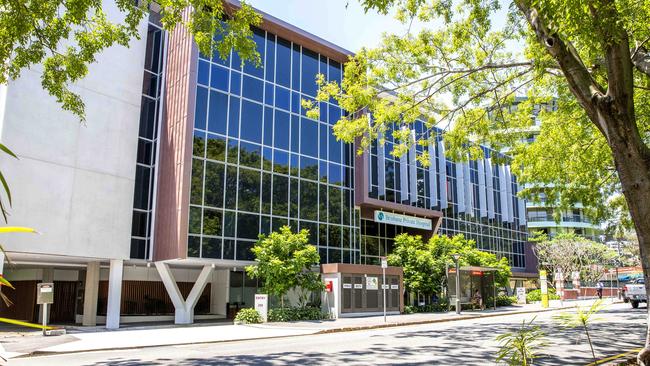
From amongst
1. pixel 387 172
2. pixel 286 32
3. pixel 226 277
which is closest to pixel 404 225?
pixel 387 172

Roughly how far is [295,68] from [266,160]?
639cm

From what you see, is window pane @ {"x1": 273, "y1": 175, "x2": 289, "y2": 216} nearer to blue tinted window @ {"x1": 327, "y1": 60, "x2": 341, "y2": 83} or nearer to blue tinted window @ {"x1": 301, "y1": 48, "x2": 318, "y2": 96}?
blue tinted window @ {"x1": 301, "y1": 48, "x2": 318, "y2": 96}

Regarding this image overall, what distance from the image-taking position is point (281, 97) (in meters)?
29.8

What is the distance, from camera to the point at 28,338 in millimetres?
18344

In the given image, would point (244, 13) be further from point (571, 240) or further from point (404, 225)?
point (571, 240)

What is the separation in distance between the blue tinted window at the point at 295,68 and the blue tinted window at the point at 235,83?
378cm

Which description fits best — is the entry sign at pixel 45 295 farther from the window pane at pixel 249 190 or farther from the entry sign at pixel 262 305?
the window pane at pixel 249 190

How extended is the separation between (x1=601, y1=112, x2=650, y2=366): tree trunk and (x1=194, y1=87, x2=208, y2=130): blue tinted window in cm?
2069

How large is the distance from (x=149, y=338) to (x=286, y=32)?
744 inches

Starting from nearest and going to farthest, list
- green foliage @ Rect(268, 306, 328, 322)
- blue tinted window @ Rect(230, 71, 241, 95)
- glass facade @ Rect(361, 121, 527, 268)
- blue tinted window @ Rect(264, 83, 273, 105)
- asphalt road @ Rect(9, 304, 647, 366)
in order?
1. asphalt road @ Rect(9, 304, 647, 366)
2. green foliage @ Rect(268, 306, 328, 322)
3. blue tinted window @ Rect(230, 71, 241, 95)
4. blue tinted window @ Rect(264, 83, 273, 105)
5. glass facade @ Rect(361, 121, 527, 268)

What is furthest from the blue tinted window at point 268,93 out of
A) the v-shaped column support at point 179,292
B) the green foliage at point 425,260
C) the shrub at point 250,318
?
the green foliage at point 425,260

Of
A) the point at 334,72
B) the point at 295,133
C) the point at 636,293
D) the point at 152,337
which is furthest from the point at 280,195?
the point at 636,293

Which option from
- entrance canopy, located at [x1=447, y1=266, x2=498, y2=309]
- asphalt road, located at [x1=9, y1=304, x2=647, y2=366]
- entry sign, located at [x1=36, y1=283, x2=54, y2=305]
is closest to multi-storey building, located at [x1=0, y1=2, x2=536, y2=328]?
entry sign, located at [x1=36, y1=283, x2=54, y2=305]

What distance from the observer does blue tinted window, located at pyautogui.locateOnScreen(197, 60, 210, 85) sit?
26297 mm
